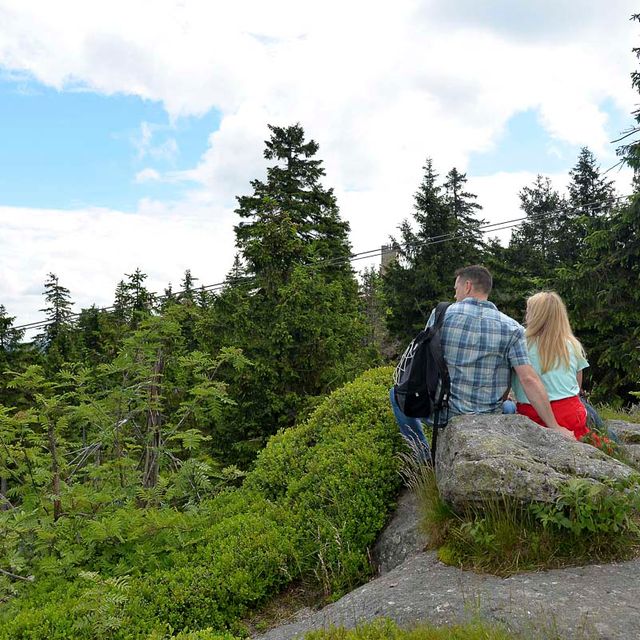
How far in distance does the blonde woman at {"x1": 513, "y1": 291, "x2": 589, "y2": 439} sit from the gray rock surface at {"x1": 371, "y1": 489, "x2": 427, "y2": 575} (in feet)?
4.17

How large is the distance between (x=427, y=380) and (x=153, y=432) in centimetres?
269

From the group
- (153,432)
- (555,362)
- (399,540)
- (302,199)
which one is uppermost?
(302,199)

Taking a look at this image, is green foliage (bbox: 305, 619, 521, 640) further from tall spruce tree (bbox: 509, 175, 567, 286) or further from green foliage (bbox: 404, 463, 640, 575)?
tall spruce tree (bbox: 509, 175, 567, 286)

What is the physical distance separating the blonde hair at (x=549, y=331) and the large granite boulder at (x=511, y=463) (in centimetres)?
79

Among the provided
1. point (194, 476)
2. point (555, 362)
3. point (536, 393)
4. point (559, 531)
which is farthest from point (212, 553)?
point (555, 362)

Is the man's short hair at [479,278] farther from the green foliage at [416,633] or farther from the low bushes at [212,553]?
the green foliage at [416,633]

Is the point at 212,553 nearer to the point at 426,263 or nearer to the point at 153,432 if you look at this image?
the point at 153,432

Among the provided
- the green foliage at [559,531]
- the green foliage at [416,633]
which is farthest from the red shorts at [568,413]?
the green foliage at [416,633]

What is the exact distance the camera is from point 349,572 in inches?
175

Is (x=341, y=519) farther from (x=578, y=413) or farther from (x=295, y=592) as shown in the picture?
(x=578, y=413)

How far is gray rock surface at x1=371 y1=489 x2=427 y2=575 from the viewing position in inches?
174

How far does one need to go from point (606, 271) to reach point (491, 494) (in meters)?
12.9

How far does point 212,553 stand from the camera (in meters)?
4.58

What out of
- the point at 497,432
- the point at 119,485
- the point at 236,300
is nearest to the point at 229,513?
the point at 119,485
